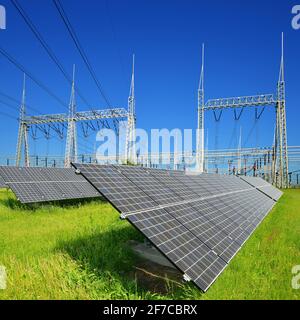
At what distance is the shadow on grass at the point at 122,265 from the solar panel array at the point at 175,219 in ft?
2.22

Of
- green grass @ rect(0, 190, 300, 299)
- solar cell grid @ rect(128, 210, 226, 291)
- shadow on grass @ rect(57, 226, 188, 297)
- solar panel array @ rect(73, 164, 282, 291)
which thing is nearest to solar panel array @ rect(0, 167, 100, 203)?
green grass @ rect(0, 190, 300, 299)

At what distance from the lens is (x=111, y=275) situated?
527cm

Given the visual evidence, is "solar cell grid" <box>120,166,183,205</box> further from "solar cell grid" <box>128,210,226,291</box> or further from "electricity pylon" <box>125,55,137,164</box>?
"electricity pylon" <box>125,55,137,164</box>

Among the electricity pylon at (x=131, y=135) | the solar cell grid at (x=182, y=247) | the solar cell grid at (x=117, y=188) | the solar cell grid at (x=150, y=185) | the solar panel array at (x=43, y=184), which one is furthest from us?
the electricity pylon at (x=131, y=135)

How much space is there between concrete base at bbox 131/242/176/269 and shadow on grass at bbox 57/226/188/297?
134 mm

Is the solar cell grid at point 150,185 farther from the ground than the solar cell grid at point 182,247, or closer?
farther from the ground

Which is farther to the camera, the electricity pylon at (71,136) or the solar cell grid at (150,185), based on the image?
the electricity pylon at (71,136)

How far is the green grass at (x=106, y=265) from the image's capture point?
4594mm

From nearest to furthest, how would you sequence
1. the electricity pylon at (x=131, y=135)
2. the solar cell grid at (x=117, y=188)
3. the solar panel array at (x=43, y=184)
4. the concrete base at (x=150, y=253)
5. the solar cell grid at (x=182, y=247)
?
the solar cell grid at (x=182, y=247) → the solar cell grid at (x=117, y=188) → the concrete base at (x=150, y=253) → the solar panel array at (x=43, y=184) → the electricity pylon at (x=131, y=135)

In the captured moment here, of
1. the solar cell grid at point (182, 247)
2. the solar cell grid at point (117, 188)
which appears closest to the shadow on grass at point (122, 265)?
the solar cell grid at point (182, 247)

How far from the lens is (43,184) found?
1470 centimetres

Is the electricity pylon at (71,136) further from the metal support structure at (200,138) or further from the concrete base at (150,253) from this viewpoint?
the concrete base at (150,253)

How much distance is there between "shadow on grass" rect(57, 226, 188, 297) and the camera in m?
4.98

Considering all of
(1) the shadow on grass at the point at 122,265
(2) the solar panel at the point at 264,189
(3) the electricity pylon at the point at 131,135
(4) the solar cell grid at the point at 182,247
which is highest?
(3) the electricity pylon at the point at 131,135
